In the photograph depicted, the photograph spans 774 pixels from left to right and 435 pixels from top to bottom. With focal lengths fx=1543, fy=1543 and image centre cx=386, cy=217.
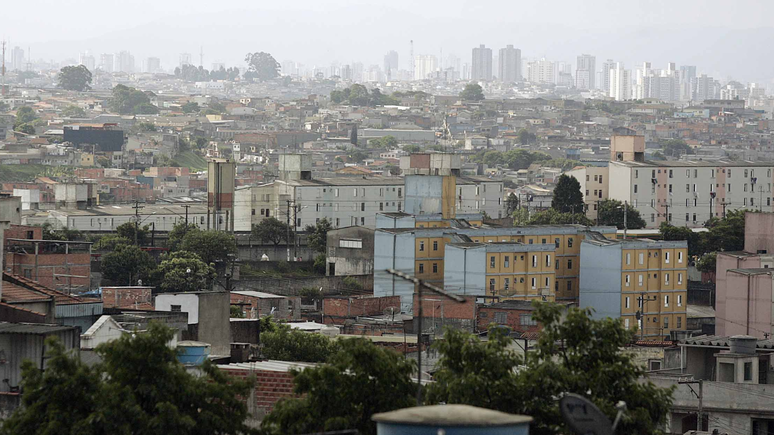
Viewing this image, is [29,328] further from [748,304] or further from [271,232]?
[271,232]

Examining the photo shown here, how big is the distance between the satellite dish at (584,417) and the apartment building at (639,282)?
20.5m

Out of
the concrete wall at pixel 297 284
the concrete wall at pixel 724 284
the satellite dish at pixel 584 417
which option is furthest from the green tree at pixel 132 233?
the satellite dish at pixel 584 417

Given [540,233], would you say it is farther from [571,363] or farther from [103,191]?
[103,191]

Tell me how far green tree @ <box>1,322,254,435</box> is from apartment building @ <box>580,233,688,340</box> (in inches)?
796

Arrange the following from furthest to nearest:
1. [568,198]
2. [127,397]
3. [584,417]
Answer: [568,198] → [127,397] → [584,417]

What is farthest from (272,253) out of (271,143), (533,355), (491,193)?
(271,143)

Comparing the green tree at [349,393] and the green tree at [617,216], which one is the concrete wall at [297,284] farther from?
the green tree at [349,393]

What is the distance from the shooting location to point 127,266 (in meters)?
30.2

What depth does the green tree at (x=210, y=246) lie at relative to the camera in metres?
33.4

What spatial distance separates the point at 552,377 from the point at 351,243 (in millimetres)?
24612

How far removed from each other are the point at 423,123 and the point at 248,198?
67059mm

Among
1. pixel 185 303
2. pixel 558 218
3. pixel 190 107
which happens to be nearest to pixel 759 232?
pixel 558 218

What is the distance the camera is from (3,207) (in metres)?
14.9

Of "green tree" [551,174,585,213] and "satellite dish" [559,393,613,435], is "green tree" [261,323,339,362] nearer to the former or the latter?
A: "satellite dish" [559,393,613,435]
